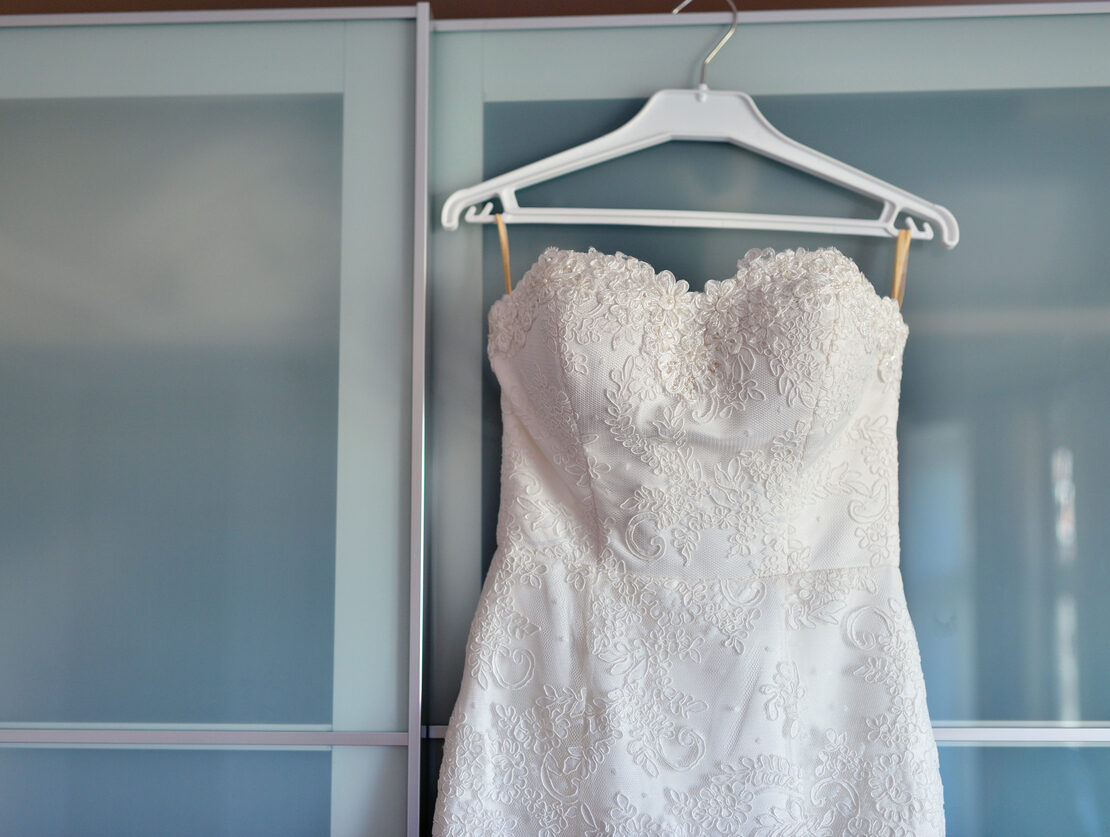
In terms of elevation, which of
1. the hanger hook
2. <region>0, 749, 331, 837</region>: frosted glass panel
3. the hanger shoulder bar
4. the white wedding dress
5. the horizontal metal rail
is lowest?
<region>0, 749, 331, 837</region>: frosted glass panel

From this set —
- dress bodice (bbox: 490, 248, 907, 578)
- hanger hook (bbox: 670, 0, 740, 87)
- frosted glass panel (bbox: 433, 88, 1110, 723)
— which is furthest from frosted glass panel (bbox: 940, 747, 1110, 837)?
hanger hook (bbox: 670, 0, 740, 87)

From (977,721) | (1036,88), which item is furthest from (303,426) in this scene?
(1036,88)

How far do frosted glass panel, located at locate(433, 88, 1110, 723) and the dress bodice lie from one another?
206mm

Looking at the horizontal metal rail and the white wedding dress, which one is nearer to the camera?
the white wedding dress

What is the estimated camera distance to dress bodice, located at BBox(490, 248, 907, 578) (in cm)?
119

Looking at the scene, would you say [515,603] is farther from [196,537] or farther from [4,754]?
[4,754]

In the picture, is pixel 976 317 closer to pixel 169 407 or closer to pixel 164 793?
pixel 169 407

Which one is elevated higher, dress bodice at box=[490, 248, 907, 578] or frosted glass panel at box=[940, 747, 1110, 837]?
dress bodice at box=[490, 248, 907, 578]

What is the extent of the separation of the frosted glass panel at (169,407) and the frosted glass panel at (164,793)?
0.26ft

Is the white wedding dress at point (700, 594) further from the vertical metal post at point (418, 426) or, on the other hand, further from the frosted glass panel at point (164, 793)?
the frosted glass panel at point (164, 793)

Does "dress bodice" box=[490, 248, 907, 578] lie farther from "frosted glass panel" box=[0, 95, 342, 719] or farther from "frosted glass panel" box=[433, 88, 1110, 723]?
"frosted glass panel" box=[0, 95, 342, 719]

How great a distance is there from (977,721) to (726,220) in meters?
1.01

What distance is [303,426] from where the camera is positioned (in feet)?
4.79

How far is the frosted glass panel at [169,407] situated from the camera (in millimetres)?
1431
